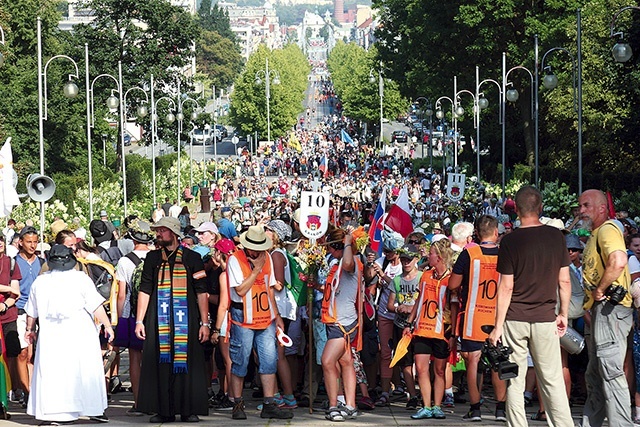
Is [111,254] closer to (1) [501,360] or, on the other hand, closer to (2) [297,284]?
(2) [297,284]

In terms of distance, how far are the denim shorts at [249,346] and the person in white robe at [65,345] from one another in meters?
1.18

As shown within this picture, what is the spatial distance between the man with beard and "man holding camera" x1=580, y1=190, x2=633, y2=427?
10.7 feet

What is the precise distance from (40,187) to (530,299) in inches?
612

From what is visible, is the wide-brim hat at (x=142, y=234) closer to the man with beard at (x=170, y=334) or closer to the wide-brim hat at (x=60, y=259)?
the man with beard at (x=170, y=334)

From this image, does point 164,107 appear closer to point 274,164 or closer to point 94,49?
point 94,49

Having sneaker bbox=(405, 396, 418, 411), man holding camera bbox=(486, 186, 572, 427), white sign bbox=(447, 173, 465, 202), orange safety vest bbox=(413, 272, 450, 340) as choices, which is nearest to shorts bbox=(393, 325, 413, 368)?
sneaker bbox=(405, 396, 418, 411)

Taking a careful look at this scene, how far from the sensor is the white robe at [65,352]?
39.9ft

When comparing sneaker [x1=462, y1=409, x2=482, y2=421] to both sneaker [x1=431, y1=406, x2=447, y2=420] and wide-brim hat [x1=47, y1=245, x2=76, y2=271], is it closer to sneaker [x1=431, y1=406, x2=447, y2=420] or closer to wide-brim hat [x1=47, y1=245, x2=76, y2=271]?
sneaker [x1=431, y1=406, x2=447, y2=420]

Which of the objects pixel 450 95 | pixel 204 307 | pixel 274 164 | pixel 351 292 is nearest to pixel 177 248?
pixel 204 307

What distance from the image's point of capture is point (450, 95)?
206 feet

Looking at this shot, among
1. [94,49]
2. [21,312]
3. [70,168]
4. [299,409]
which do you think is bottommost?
[299,409]

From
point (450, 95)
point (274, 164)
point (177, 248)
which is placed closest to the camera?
point (177, 248)

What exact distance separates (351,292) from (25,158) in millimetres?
46525

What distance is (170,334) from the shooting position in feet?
40.3
